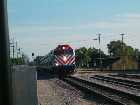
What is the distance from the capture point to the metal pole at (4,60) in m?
2.75

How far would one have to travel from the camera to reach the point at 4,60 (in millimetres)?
2789

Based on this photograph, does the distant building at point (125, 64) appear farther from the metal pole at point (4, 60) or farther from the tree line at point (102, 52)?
the metal pole at point (4, 60)

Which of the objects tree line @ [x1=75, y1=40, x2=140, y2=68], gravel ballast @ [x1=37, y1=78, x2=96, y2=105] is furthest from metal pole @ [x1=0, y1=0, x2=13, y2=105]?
tree line @ [x1=75, y1=40, x2=140, y2=68]

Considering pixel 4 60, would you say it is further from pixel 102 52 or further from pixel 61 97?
pixel 102 52

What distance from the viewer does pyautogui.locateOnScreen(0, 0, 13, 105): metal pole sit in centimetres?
275

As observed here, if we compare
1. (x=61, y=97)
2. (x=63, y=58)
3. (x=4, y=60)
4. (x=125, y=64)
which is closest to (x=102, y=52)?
(x=125, y=64)

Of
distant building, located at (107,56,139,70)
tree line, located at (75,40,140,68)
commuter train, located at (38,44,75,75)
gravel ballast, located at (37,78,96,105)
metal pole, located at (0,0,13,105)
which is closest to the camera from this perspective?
metal pole, located at (0,0,13,105)

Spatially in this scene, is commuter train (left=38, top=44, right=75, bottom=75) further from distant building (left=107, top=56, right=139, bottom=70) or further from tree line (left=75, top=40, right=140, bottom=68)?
tree line (left=75, top=40, right=140, bottom=68)

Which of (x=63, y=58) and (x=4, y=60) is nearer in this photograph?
(x=4, y=60)

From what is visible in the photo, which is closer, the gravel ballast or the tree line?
the gravel ballast

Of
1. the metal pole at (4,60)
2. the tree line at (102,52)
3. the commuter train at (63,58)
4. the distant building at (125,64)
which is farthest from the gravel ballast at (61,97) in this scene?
the tree line at (102,52)

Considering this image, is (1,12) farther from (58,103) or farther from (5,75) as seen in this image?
(58,103)

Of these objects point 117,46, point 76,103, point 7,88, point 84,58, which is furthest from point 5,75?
point 117,46

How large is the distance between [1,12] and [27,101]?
4.88 m
